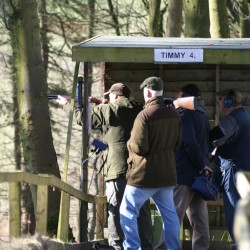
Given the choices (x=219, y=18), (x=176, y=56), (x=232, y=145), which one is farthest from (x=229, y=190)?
(x=219, y=18)

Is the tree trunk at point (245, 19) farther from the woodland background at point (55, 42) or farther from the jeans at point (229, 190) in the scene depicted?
the jeans at point (229, 190)

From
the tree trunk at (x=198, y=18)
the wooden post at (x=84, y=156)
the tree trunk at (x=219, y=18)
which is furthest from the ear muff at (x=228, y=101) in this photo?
the tree trunk at (x=198, y=18)

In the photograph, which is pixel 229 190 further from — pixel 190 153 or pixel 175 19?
pixel 175 19

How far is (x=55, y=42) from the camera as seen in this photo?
2964 centimetres

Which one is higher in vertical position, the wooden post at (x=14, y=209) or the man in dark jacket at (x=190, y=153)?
the man in dark jacket at (x=190, y=153)

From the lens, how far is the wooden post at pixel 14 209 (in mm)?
8195

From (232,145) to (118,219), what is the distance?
1.43m

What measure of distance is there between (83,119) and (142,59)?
0.94 meters

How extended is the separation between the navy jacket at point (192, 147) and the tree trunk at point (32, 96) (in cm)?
395

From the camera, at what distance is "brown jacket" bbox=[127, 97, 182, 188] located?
8.39 meters

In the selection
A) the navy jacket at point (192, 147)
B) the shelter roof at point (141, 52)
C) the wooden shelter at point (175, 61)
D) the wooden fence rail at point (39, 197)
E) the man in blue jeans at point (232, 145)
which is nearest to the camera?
the wooden fence rail at point (39, 197)

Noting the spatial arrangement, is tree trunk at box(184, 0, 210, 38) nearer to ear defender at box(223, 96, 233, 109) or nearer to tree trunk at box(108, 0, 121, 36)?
tree trunk at box(108, 0, 121, 36)

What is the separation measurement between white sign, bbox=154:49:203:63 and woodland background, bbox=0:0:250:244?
11.5 ft

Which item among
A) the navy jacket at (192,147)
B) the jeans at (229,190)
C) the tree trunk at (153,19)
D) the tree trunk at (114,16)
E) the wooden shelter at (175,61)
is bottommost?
the jeans at (229,190)
